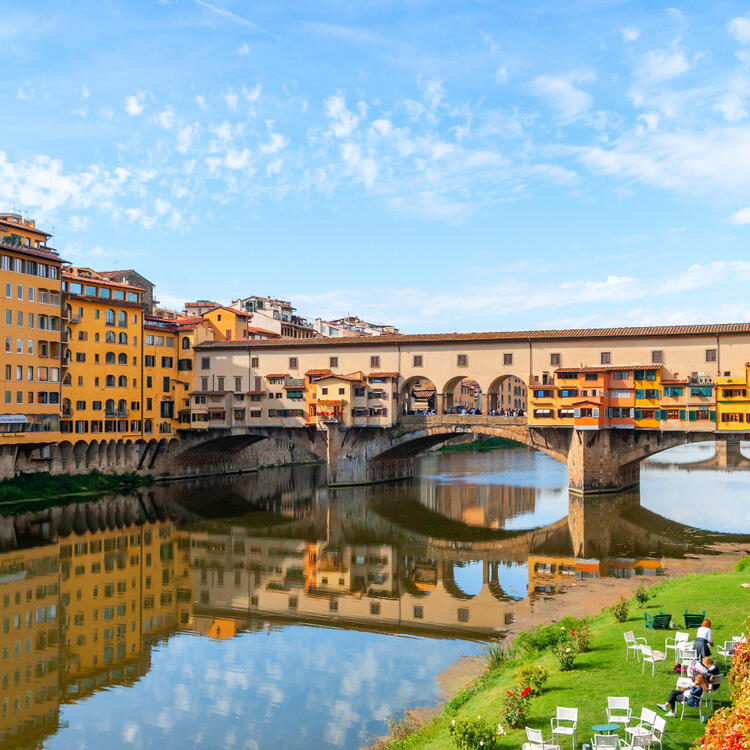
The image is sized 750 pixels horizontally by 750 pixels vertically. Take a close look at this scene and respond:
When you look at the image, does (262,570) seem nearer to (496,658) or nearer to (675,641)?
(496,658)

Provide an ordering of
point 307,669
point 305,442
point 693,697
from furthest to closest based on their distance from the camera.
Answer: point 305,442
point 307,669
point 693,697

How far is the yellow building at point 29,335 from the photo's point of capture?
5562 centimetres

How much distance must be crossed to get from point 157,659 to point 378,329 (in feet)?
370

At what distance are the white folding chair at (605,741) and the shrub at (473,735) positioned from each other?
1783mm

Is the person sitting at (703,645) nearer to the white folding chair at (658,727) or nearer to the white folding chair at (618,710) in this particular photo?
the white folding chair at (618,710)

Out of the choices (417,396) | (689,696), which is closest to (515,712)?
(689,696)

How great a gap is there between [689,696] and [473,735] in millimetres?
4314

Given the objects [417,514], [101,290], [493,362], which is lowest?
[417,514]

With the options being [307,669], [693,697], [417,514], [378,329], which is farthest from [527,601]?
[378,329]

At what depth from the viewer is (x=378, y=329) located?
446 ft

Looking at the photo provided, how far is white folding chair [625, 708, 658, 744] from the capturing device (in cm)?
1261

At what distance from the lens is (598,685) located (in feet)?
54.4

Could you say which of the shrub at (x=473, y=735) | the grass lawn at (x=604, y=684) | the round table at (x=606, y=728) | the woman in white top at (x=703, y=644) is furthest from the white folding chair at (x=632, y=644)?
the shrub at (x=473, y=735)

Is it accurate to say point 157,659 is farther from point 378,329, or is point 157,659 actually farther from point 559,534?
point 378,329
